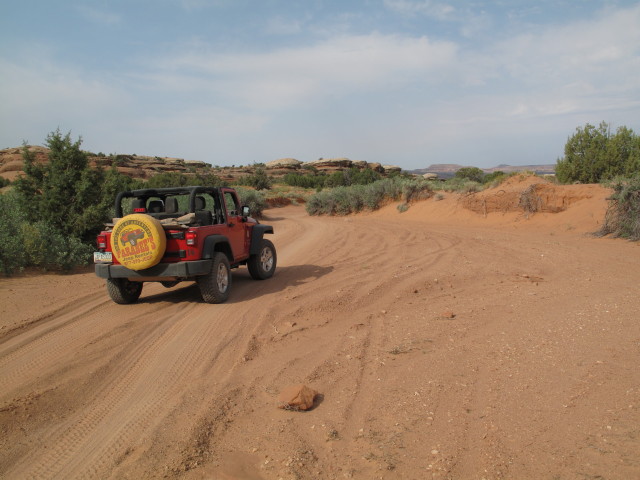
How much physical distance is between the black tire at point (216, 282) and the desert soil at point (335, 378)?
288 mm

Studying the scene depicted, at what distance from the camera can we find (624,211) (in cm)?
1326

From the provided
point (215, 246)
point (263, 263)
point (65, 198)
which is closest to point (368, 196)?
point (65, 198)

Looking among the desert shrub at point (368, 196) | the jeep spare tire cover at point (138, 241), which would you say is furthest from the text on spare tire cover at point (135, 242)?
the desert shrub at point (368, 196)

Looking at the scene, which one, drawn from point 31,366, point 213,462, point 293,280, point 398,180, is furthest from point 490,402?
point 398,180

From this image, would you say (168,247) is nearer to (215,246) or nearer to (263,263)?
(215,246)

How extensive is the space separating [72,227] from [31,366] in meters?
7.68

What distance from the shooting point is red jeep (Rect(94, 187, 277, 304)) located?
263 inches

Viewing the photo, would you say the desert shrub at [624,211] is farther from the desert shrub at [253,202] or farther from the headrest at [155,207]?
the desert shrub at [253,202]

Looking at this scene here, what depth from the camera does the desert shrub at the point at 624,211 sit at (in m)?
12.8

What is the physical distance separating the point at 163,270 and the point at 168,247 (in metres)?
0.36

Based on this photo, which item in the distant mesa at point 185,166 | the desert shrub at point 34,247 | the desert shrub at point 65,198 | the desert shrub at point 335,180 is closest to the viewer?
the desert shrub at point 34,247

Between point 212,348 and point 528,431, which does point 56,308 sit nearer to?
point 212,348

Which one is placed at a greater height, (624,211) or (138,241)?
(138,241)

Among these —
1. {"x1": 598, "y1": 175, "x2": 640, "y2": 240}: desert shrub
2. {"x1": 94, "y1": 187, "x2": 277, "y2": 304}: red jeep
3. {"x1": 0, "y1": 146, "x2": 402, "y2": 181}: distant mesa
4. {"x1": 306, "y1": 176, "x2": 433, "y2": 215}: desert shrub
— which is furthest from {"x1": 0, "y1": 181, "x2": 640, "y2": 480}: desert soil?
{"x1": 0, "y1": 146, "x2": 402, "y2": 181}: distant mesa
